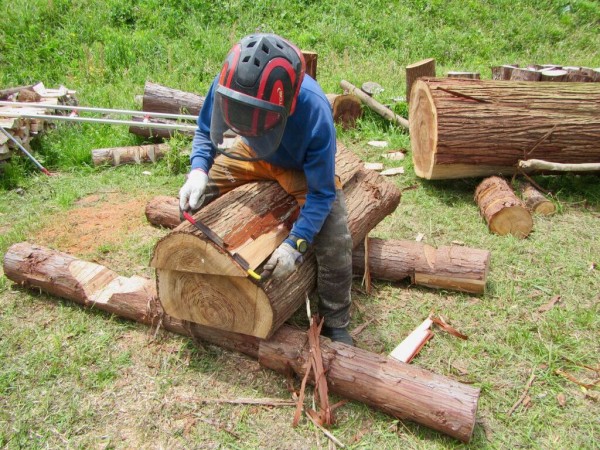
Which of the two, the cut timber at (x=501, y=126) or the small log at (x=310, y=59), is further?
the small log at (x=310, y=59)

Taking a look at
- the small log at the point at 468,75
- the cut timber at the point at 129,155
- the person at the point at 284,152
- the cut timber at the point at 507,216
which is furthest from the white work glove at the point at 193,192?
the small log at the point at 468,75

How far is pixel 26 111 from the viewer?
5.95 meters

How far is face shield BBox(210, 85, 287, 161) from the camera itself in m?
2.45

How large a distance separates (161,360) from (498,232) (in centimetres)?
304

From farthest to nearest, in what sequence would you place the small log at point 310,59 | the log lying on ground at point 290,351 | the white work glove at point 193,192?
the small log at point 310,59 → the white work glove at point 193,192 → the log lying on ground at point 290,351

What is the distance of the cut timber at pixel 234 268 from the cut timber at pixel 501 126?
2.50 meters

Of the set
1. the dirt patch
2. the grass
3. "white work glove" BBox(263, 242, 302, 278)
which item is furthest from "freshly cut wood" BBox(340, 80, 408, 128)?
"white work glove" BBox(263, 242, 302, 278)

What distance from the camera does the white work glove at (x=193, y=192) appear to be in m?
3.12

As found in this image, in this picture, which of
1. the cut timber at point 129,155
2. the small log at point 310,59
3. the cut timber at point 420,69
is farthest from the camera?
the cut timber at point 420,69

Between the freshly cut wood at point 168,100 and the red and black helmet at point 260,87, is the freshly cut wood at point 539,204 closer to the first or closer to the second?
the red and black helmet at point 260,87

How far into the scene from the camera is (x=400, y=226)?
15.5 feet

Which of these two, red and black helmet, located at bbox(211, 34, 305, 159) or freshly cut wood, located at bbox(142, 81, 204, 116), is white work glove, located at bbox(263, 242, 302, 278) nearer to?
red and black helmet, located at bbox(211, 34, 305, 159)

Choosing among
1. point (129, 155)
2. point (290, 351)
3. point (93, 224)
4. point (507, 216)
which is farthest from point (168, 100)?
point (290, 351)

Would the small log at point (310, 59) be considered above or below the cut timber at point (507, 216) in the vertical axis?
above
